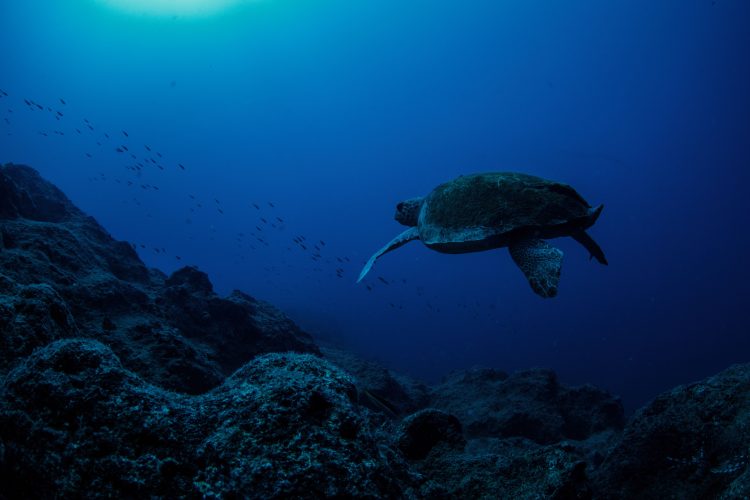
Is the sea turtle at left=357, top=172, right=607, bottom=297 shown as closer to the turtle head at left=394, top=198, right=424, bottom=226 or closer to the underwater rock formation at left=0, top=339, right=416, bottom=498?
the turtle head at left=394, top=198, right=424, bottom=226

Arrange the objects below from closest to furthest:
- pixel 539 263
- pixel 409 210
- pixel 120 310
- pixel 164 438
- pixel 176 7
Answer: pixel 164 438, pixel 539 263, pixel 120 310, pixel 409 210, pixel 176 7

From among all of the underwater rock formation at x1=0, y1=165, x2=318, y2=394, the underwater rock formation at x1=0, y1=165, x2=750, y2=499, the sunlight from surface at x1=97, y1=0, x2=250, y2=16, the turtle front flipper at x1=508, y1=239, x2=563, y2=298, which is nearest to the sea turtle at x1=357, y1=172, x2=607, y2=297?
the turtle front flipper at x1=508, y1=239, x2=563, y2=298

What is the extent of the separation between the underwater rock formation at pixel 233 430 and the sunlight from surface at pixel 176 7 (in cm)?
12987

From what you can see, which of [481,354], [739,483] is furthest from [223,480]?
[481,354]

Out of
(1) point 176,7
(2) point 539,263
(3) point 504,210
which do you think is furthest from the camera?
(1) point 176,7

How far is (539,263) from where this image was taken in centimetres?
491

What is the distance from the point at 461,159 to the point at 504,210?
12859cm

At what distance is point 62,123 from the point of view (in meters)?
137

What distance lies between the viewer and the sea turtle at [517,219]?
506 centimetres

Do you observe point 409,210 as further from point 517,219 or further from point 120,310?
point 120,310

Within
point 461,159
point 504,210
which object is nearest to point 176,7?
point 461,159

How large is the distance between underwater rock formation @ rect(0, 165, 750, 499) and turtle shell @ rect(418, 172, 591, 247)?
258cm

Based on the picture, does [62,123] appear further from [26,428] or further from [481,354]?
[26,428]

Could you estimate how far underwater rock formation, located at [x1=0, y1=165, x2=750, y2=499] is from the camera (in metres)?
1.39
